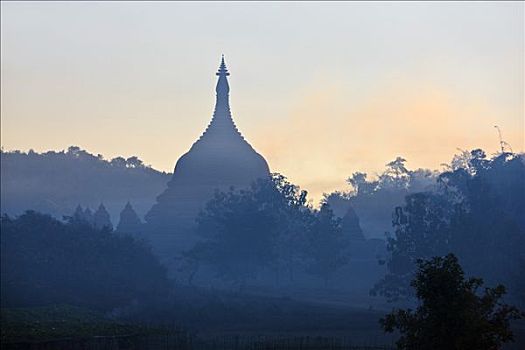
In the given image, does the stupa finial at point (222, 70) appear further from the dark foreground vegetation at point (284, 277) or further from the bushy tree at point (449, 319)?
the bushy tree at point (449, 319)

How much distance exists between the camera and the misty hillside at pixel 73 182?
475 feet

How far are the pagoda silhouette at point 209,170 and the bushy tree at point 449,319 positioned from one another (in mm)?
64090

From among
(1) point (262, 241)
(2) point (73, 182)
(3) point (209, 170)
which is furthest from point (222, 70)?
(2) point (73, 182)

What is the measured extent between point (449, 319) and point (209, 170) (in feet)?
231

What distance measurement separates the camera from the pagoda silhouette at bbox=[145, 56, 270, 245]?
304 ft

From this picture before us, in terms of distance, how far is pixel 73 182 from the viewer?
15725 cm

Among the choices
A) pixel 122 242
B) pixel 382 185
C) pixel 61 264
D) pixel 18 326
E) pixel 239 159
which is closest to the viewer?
pixel 18 326

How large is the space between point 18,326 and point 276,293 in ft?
103

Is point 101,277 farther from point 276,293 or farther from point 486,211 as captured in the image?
point 486,211

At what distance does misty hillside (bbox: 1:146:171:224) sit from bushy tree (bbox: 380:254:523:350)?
117359 millimetres

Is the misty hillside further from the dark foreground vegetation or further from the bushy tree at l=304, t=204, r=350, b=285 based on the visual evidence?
the bushy tree at l=304, t=204, r=350, b=285

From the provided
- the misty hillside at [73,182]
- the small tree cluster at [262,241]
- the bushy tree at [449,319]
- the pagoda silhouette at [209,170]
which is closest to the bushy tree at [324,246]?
the small tree cluster at [262,241]

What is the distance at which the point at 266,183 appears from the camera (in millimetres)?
82125

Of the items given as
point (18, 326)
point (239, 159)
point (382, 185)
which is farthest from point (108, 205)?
point (18, 326)
